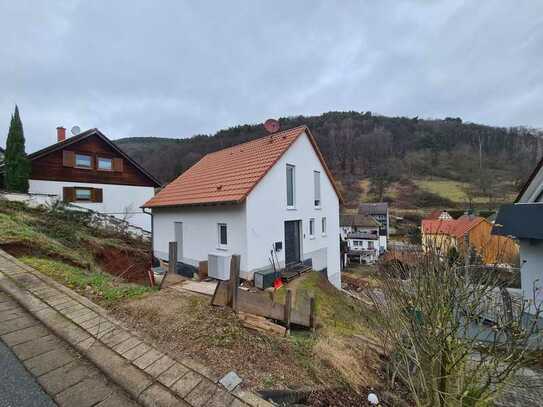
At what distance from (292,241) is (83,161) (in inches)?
699

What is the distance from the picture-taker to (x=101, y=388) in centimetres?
219

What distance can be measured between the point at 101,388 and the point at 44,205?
16673 millimetres

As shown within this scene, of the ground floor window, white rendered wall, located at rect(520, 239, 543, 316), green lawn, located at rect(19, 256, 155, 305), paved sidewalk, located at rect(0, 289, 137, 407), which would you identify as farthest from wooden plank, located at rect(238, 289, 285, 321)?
white rendered wall, located at rect(520, 239, 543, 316)

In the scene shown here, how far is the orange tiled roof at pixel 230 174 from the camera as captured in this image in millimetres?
10055

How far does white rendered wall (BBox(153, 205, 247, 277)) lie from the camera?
9544 millimetres

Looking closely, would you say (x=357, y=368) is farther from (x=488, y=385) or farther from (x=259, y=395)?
(x=259, y=395)

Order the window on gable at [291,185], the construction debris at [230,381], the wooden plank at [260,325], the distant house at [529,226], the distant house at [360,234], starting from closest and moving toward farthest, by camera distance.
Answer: the construction debris at [230,381] < the wooden plank at [260,325] < the distant house at [529,226] < the window on gable at [291,185] < the distant house at [360,234]

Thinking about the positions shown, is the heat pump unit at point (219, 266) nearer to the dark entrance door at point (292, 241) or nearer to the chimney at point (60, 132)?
the dark entrance door at point (292, 241)

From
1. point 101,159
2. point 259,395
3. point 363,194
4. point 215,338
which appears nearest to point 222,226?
point 215,338

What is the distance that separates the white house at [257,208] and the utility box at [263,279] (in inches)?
13.2

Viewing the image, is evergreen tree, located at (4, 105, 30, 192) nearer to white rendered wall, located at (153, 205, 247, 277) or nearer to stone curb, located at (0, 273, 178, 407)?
white rendered wall, located at (153, 205, 247, 277)

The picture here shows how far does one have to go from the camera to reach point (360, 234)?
43.1m

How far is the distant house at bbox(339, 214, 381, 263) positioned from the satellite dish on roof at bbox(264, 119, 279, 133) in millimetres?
30695

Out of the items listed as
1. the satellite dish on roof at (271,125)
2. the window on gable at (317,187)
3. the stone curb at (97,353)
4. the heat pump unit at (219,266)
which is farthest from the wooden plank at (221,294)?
the satellite dish on roof at (271,125)
